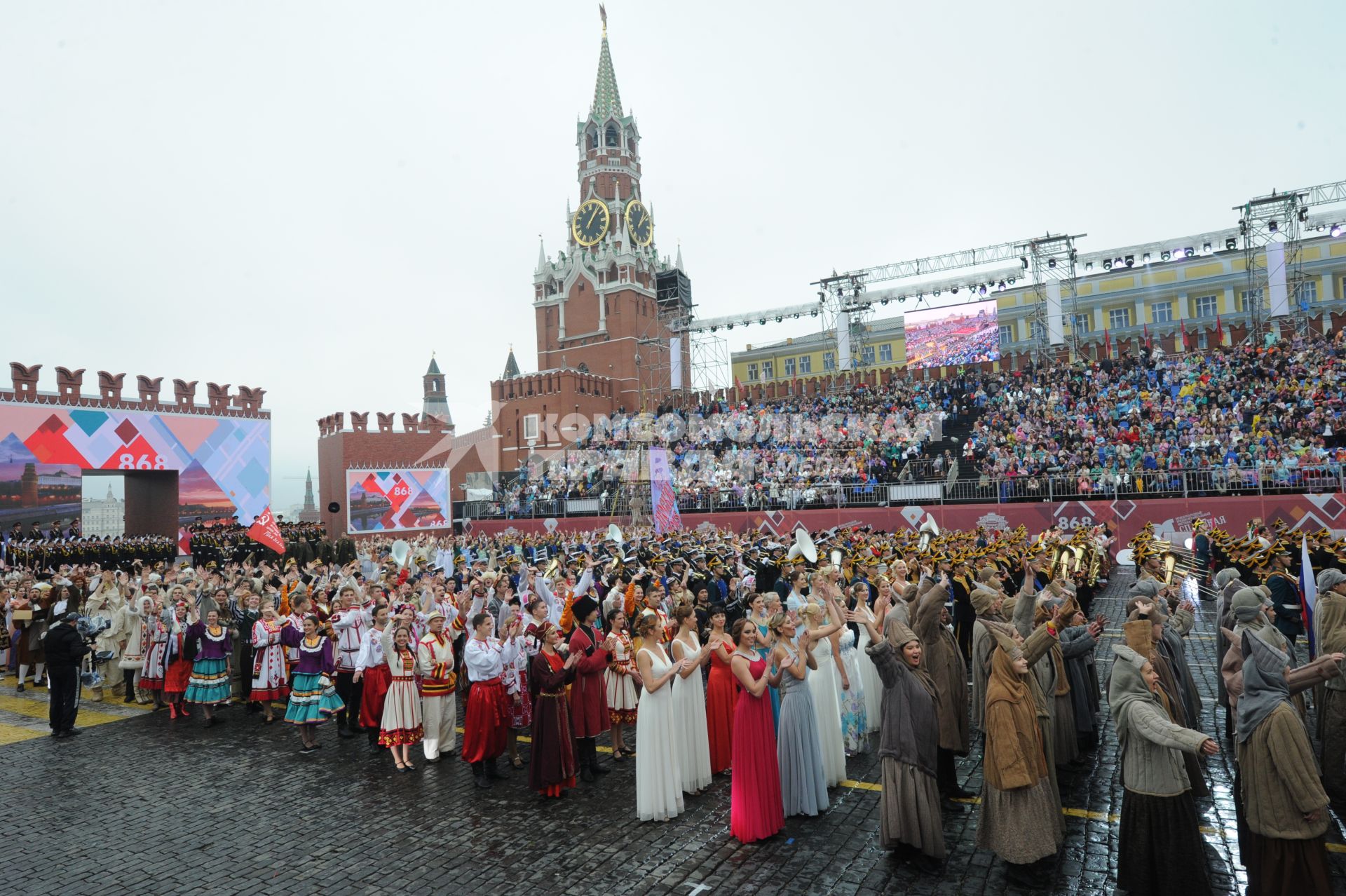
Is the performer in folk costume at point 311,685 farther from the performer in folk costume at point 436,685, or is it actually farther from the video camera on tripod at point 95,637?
the video camera on tripod at point 95,637

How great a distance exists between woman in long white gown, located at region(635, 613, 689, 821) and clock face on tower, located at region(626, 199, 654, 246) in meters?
61.0

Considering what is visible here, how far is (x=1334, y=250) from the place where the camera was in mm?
53781

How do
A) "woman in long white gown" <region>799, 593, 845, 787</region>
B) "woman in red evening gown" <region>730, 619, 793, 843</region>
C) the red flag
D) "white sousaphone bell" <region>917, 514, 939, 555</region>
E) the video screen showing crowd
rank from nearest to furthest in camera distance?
the video screen showing crowd, "woman in red evening gown" <region>730, 619, 793, 843</region>, "woman in long white gown" <region>799, 593, 845, 787</region>, "white sousaphone bell" <region>917, 514, 939, 555</region>, the red flag

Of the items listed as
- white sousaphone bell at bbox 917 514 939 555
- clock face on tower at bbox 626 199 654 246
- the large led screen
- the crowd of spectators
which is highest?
clock face on tower at bbox 626 199 654 246

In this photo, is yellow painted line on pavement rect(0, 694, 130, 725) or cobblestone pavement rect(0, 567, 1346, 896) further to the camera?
yellow painted line on pavement rect(0, 694, 130, 725)

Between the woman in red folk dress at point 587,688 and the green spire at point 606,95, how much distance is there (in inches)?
2668

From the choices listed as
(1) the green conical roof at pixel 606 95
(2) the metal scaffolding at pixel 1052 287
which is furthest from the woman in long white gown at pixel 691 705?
(1) the green conical roof at pixel 606 95

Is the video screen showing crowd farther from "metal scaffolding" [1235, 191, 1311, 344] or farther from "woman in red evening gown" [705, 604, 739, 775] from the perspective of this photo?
"metal scaffolding" [1235, 191, 1311, 344]

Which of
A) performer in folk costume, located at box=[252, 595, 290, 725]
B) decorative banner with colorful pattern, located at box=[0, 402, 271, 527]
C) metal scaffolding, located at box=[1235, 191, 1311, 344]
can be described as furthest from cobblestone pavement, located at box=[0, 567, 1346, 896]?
metal scaffolding, located at box=[1235, 191, 1311, 344]

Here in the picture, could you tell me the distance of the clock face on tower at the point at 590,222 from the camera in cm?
6488

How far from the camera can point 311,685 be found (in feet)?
31.6

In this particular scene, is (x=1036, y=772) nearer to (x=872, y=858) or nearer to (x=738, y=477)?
(x=872, y=858)

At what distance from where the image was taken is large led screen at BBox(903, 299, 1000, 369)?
4322 cm

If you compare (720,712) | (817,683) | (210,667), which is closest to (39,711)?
(210,667)
